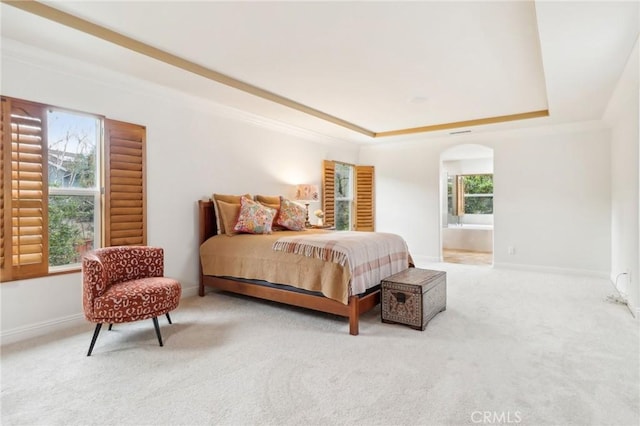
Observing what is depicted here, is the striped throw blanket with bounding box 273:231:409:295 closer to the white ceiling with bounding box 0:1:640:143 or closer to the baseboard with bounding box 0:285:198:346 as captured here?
the white ceiling with bounding box 0:1:640:143

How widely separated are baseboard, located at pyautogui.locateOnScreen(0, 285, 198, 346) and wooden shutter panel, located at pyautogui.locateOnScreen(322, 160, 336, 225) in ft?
12.4

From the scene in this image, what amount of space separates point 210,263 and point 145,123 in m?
1.62

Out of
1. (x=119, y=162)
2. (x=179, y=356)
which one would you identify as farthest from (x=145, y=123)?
(x=179, y=356)

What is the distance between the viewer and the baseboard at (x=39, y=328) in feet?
8.57

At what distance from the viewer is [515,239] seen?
557cm

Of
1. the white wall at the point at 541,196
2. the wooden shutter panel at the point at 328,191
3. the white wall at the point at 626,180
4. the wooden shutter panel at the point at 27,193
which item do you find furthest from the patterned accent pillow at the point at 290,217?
the white wall at the point at 626,180

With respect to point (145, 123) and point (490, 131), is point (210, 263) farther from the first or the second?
point (490, 131)

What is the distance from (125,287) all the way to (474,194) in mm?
8355

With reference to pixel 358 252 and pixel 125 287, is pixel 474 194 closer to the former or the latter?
pixel 358 252

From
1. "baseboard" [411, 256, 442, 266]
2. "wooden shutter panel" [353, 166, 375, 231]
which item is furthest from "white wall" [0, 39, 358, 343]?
"baseboard" [411, 256, 442, 266]

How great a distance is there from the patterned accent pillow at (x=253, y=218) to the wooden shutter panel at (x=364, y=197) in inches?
120

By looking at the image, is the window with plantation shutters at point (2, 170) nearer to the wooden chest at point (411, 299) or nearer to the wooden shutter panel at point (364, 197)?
the wooden chest at point (411, 299)

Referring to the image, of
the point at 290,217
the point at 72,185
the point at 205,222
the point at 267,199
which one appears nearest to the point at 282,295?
the point at 290,217

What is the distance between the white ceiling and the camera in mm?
2248
